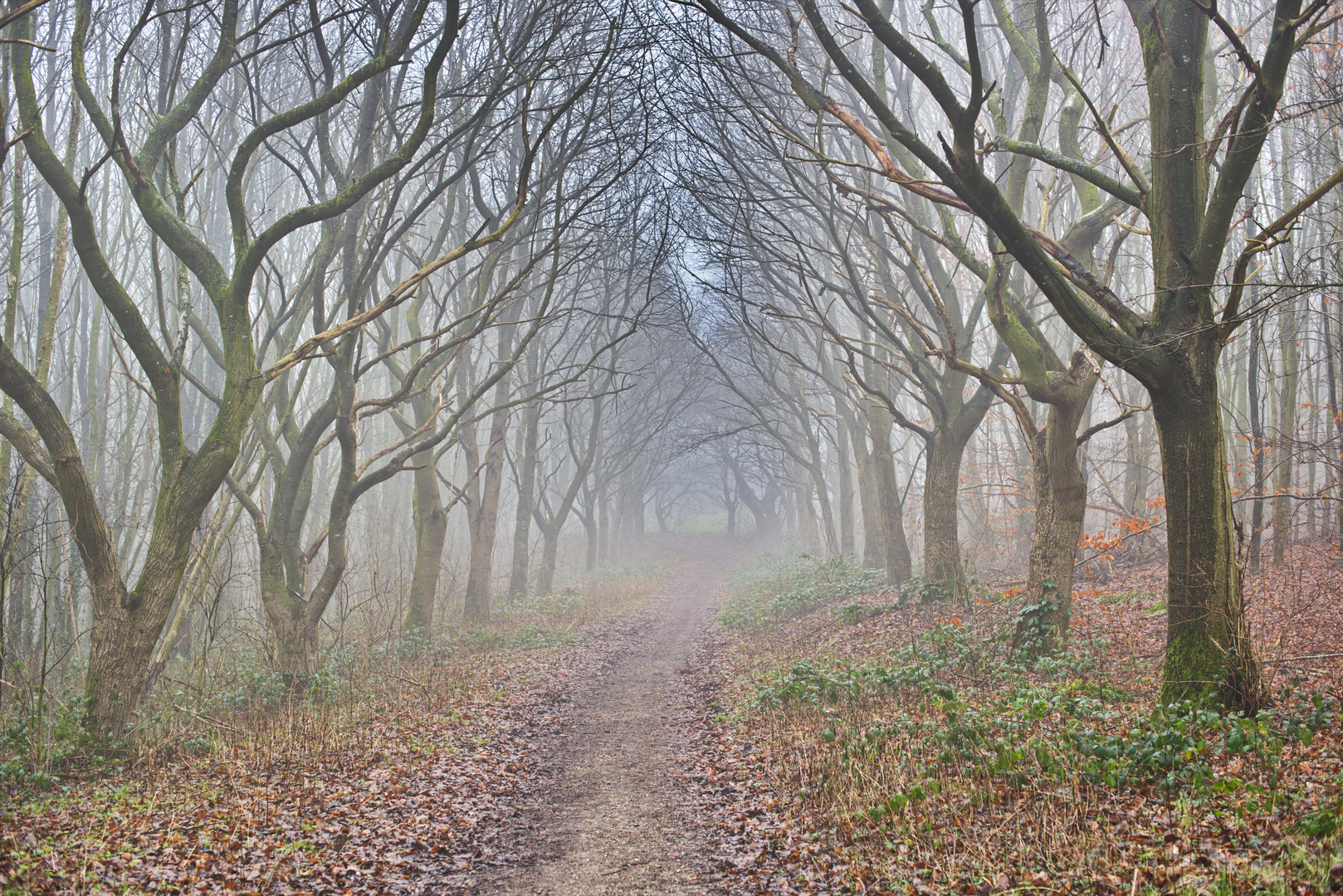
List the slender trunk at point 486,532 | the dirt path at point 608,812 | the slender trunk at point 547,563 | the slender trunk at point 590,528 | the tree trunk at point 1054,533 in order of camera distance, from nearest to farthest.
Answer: the dirt path at point 608,812 → the tree trunk at point 1054,533 → the slender trunk at point 486,532 → the slender trunk at point 547,563 → the slender trunk at point 590,528

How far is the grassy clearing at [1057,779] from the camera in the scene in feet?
10.8

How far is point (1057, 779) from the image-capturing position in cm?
435

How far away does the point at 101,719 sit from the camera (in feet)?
19.9

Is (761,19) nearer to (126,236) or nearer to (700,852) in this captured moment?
(700,852)

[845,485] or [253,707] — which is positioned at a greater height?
[845,485]

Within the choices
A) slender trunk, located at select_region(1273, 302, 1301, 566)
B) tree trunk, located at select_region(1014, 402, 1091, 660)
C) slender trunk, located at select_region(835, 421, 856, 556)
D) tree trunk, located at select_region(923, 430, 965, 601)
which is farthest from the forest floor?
slender trunk, located at select_region(835, 421, 856, 556)

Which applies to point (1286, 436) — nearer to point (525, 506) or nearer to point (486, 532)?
point (486, 532)

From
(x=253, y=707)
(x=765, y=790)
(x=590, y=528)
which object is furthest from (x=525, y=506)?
(x=765, y=790)

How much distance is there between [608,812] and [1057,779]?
10.1 ft

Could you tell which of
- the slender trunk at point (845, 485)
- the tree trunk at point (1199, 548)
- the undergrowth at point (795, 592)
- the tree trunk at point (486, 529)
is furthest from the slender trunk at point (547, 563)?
the tree trunk at point (1199, 548)

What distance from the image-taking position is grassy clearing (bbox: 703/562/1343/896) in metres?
3.29

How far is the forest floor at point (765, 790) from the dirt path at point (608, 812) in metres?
0.03

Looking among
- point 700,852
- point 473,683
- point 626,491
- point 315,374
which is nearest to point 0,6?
point 473,683

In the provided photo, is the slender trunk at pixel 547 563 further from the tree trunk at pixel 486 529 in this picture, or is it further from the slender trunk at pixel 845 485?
the slender trunk at pixel 845 485
